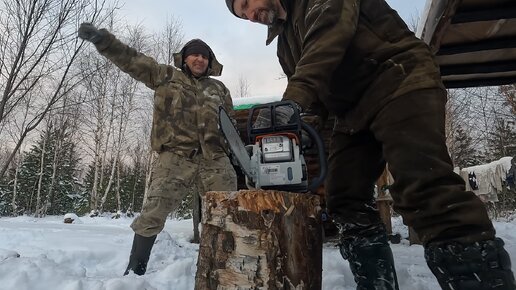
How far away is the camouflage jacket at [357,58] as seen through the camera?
4.16ft

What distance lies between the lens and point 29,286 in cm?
169

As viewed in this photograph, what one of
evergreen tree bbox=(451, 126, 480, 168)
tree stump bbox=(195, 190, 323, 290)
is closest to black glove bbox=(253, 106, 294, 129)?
tree stump bbox=(195, 190, 323, 290)

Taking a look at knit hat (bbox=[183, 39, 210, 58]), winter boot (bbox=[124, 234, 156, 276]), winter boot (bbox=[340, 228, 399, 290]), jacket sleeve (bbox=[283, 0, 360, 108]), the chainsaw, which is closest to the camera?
jacket sleeve (bbox=[283, 0, 360, 108])

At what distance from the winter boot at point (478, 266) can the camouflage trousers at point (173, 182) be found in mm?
2059

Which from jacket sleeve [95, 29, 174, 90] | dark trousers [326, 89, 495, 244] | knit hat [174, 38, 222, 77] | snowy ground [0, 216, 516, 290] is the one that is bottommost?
snowy ground [0, 216, 516, 290]

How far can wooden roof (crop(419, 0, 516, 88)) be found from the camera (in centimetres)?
267

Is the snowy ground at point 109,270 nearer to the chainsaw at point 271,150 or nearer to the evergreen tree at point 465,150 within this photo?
the chainsaw at point 271,150

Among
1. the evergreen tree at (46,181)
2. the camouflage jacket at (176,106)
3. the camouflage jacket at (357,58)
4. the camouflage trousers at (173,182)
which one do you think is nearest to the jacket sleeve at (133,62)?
the camouflage jacket at (176,106)

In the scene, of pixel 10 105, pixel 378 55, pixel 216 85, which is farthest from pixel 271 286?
pixel 10 105

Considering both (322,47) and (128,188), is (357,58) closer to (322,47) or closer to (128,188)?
(322,47)

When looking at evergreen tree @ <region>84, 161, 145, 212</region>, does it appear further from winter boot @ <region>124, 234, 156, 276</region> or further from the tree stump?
the tree stump

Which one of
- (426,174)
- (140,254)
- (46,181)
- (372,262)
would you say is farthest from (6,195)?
(426,174)

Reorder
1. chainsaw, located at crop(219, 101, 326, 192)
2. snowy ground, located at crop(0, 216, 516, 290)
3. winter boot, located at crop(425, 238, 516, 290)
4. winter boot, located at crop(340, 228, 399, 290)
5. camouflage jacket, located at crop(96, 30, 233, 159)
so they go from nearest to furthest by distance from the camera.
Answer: winter boot, located at crop(425, 238, 516, 290) < chainsaw, located at crop(219, 101, 326, 192) < winter boot, located at crop(340, 228, 399, 290) < snowy ground, located at crop(0, 216, 516, 290) < camouflage jacket, located at crop(96, 30, 233, 159)

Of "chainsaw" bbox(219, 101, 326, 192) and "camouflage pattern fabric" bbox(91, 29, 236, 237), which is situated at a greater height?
"camouflage pattern fabric" bbox(91, 29, 236, 237)
